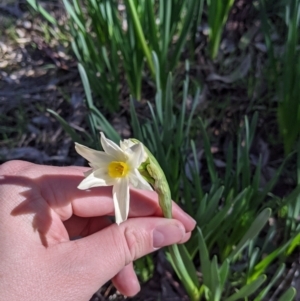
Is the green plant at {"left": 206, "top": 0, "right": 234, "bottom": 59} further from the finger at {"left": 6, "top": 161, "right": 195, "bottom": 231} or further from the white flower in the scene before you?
the white flower

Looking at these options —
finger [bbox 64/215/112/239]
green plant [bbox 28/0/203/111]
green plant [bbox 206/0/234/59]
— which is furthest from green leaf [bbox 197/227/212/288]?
green plant [bbox 206/0/234/59]

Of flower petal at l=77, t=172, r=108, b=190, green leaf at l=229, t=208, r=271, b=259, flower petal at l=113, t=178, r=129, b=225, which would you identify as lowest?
green leaf at l=229, t=208, r=271, b=259

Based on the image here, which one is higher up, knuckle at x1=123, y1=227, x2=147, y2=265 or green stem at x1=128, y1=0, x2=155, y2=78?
green stem at x1=128, y1=0, x2=155, y2=78

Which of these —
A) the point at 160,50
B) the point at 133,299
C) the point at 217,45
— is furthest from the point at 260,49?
the point at 133,299

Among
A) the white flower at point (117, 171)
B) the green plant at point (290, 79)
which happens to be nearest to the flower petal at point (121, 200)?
the white flower at point (117, 171)

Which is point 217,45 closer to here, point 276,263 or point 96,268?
point 276,263

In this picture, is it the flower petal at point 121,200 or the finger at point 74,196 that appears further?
the finger at point 74,196

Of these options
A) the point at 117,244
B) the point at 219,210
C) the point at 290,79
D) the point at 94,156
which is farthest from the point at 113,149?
the point at 290,79

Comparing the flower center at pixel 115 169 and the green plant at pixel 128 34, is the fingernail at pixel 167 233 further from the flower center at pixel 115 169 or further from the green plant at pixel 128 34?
the green plant at pixel 128 34
